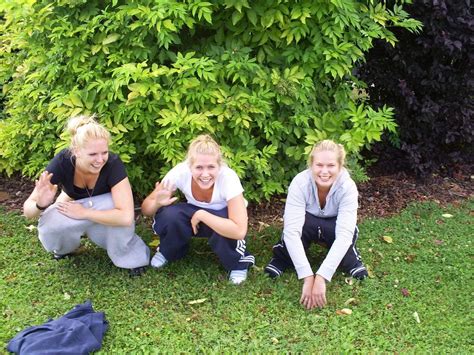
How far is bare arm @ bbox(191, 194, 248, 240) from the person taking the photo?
11.3ft

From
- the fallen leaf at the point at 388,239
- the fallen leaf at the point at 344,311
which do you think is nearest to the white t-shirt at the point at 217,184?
the fallen leaf at the point at 344,311

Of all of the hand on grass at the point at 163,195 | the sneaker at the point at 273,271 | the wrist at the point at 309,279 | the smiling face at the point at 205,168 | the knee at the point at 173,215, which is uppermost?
the smiling face at the point at 205,168

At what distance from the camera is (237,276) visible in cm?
371

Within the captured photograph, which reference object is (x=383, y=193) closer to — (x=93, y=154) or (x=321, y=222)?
(x=321, y=222)

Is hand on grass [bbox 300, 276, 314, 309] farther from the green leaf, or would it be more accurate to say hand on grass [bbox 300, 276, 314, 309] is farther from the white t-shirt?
the green leaf

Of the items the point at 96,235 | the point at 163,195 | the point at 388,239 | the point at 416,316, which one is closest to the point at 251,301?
the point at 163,195

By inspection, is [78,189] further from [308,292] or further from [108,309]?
[308,292]

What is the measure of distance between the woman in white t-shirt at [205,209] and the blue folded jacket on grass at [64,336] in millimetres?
790

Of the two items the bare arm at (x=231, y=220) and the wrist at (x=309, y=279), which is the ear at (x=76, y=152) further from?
the wrist at (x=309, y=279)

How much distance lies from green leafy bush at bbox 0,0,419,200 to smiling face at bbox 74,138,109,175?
0.63 metres

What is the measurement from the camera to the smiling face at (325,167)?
343cm

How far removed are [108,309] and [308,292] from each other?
1.28 meters

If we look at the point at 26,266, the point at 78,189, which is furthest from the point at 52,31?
the point at 26,266

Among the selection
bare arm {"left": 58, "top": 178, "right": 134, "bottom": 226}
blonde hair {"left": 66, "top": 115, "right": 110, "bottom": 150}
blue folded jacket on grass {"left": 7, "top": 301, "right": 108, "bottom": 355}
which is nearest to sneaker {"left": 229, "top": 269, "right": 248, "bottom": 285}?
bare arm {"left": 58, "top": 178, "right": 134, "bottom": 226}
